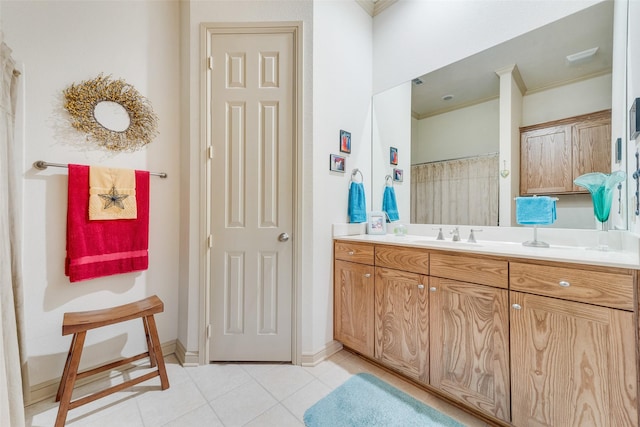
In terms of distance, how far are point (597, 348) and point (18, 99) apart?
304cm

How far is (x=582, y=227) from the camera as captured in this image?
1475 mm

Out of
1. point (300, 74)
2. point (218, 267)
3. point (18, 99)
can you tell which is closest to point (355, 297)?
point (218, 267)

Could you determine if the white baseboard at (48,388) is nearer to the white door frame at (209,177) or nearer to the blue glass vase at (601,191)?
the white door frame at (209,177)

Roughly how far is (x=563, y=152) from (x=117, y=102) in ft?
9.33

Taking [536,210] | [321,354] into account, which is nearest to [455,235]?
[536,210]

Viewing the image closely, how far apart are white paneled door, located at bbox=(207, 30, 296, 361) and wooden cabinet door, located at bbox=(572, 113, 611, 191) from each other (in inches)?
68.3

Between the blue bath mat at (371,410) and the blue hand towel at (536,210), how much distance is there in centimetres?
118

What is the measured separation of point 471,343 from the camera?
1350 mm

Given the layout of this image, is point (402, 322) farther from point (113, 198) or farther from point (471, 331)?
point (113, 198)

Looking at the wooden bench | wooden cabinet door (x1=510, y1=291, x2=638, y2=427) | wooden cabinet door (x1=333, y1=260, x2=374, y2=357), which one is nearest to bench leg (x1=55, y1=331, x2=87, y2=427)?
the wooden bench

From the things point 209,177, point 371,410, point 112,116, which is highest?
point 112,116

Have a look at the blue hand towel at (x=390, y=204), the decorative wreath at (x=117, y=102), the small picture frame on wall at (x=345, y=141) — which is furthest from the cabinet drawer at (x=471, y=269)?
the decorative wreath at (x=117, y=102)

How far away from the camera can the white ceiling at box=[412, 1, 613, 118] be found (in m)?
1.44

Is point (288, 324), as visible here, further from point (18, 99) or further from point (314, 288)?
point (18, 99)
